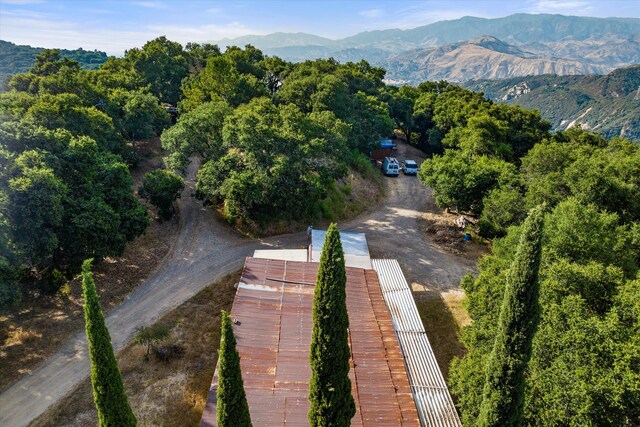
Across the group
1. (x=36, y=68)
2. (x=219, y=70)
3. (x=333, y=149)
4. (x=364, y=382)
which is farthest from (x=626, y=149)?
(x=36, y=68)

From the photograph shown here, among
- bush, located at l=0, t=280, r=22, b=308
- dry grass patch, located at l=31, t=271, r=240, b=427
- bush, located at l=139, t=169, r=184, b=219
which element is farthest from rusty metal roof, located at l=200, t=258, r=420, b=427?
bush, located at l=139, t=169, r=184, b=219

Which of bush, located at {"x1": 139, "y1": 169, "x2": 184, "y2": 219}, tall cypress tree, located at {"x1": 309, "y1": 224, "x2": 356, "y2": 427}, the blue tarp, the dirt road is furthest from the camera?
the blue tarp

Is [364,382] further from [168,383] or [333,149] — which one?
[333,149]

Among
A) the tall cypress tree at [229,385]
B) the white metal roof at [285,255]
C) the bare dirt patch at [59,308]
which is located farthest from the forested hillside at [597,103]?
the tall cypress tree at [229,385]

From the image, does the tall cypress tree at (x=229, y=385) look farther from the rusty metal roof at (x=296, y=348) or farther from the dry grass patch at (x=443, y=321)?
the dry grass patch at (x=443, y=321)

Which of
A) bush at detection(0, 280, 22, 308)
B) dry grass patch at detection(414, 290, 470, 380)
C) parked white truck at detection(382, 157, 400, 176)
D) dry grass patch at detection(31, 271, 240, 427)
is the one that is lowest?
dry grass patch at detection(414, 290, 470, 380)

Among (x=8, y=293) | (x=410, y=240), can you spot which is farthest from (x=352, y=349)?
(x=410, y=240)

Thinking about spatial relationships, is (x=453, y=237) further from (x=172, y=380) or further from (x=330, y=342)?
→ (x=330, y=342)

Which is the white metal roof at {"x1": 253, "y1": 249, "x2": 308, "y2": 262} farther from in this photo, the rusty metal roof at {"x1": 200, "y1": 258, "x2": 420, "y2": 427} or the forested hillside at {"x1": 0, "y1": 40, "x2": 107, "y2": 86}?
the forested hillside at {"x1": 0, "y1": 40, "x2": 107, "y2": 86}
